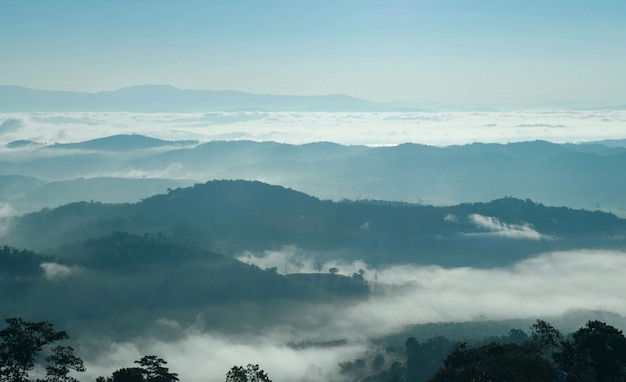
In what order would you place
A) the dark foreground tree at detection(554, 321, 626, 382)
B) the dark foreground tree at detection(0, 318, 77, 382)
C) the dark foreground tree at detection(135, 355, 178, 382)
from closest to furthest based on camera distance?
the dark foreground tree at detection(0, 318, 77, 382), the dark foreground tree at detection(554, 321, 626, 382), the dark foreground tree at detection(135, 355, 178, 382)

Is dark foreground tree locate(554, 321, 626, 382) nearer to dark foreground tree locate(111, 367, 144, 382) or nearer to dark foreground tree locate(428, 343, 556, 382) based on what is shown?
dark foreground tree locate(428, 343, 556, 382)

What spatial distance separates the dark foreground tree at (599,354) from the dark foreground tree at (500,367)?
5705 millimetres

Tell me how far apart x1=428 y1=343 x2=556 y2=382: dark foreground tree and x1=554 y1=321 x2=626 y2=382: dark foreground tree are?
18.7 ft

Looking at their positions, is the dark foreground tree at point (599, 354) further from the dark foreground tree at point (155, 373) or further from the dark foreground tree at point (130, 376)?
the dark foreground tree at point (130, 376)

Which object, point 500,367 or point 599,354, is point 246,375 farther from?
point 599,354

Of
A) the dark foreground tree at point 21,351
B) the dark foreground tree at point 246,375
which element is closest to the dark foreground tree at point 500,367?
the dark foreground tree at point 246,375

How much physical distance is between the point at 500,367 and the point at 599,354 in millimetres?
17730

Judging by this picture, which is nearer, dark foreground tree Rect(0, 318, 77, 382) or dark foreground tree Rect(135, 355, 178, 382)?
dark foreground tree Rect(0, 318, 77, 382)

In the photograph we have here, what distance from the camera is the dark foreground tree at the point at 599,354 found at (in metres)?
91.6

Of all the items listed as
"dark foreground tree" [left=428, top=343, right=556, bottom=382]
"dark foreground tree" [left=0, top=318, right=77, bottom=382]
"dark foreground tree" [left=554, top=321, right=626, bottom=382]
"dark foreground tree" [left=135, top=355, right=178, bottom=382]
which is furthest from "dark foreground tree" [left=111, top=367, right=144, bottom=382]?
"dark foreground tree" [left=554, top=321, right=626, bottom=382]

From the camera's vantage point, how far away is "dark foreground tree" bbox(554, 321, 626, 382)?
300ft

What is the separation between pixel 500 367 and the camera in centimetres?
8662

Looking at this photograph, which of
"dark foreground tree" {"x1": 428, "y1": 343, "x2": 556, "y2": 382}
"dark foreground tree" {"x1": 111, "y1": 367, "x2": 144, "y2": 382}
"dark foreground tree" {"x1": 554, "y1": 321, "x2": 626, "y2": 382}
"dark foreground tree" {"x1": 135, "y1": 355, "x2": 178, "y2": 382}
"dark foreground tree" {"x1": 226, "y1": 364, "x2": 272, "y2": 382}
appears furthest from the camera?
"dark foreground tree" {"x1": 226, "y1": 364, "x2": 272, "y2": 382}

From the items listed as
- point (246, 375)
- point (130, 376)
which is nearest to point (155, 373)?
point (130, 376)
